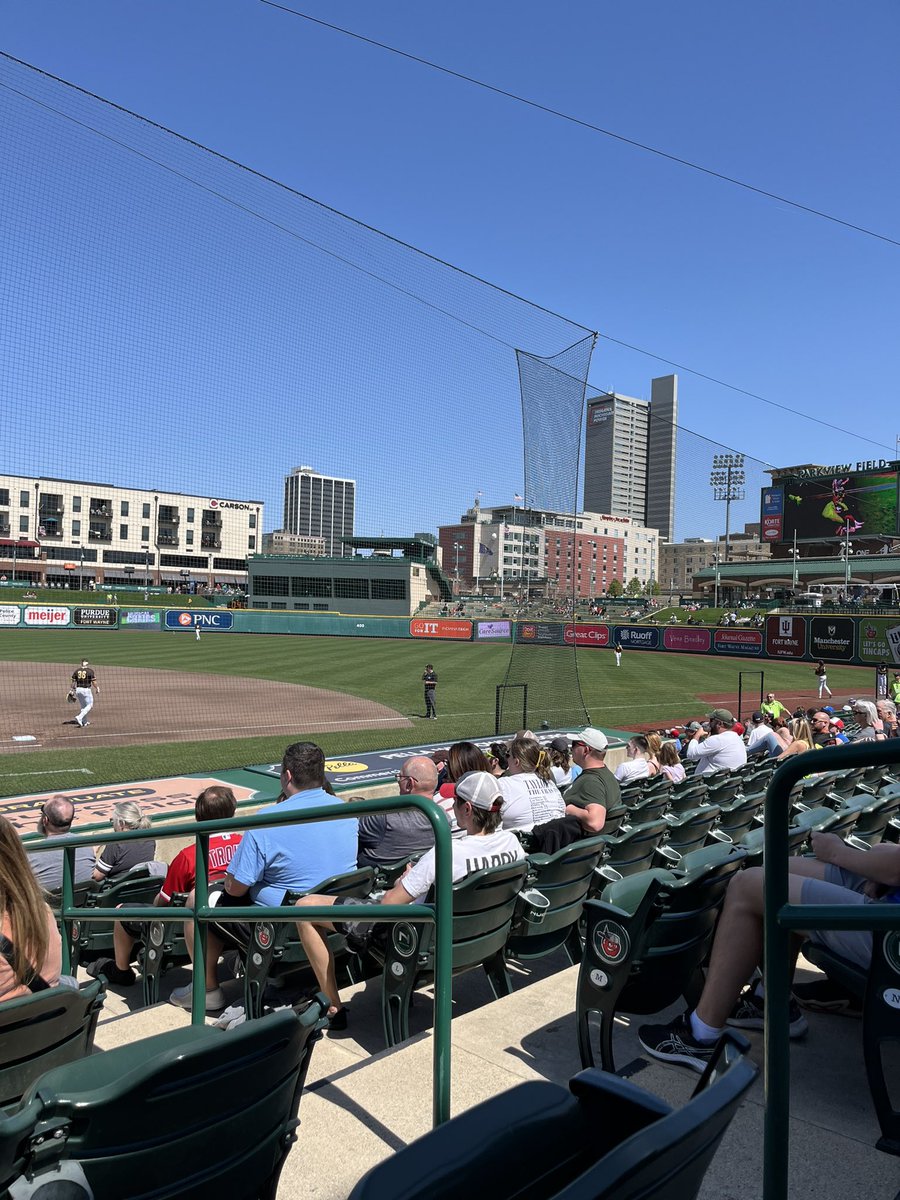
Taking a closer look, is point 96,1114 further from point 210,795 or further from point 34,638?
point 34,638

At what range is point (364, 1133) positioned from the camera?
8.58 ft

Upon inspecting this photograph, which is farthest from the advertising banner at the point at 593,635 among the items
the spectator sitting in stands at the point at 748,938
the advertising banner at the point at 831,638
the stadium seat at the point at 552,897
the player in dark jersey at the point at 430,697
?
the spectator sitting in stands at the point at 748,938

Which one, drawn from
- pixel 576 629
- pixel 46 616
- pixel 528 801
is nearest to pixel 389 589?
pixel 576 629

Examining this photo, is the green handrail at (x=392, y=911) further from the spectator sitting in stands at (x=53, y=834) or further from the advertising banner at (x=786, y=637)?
the advertising banner at (x=786, y=637)

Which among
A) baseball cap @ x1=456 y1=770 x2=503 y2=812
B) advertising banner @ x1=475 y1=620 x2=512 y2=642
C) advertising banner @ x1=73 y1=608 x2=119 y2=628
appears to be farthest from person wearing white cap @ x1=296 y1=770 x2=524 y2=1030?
advertising banner @ x1=73 y1=608 x2=119 y2=628

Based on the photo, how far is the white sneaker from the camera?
13.8 ft

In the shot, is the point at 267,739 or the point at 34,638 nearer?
the point at 267,739

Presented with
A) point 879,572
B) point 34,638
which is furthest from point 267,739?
point 879,572

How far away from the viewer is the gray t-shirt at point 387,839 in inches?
205

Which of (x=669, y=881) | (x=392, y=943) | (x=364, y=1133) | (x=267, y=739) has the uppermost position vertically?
(x=669, y=881)

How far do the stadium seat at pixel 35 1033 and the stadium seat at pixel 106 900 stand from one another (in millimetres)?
2840

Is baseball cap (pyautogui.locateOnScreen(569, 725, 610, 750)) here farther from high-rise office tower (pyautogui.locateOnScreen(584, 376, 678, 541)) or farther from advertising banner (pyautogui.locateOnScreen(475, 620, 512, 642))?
high-rise office tower (pyautogui.locateOnScreen(584, 376, 678, 541))

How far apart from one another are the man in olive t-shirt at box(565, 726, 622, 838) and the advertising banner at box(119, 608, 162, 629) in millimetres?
50657

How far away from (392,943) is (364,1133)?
0.87 meters
